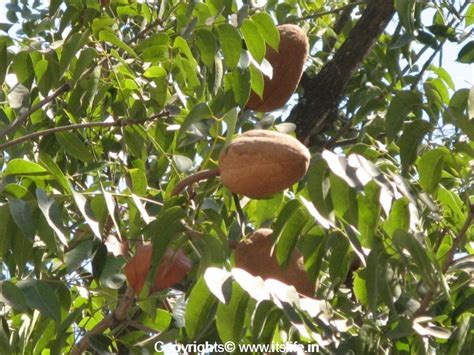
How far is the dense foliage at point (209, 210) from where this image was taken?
1742 mm

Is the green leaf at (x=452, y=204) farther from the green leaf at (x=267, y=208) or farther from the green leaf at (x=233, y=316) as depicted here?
the green leaf at (x=233, y=316)

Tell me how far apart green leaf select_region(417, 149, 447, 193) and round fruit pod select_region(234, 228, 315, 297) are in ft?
0.87

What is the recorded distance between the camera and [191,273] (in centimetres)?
220

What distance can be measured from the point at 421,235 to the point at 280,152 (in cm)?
26

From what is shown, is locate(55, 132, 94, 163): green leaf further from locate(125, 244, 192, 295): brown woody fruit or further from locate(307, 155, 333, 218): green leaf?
locate(307, 155, 333, 218): green leaf

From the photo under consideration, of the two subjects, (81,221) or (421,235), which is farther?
(81,221)

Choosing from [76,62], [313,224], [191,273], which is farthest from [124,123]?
[313,224]

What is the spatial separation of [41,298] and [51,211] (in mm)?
142

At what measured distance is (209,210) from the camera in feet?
6.43

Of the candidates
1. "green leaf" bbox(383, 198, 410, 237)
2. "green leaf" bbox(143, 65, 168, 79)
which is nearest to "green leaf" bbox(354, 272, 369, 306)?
"green leaf" bbox(383, 198, 410, 237)

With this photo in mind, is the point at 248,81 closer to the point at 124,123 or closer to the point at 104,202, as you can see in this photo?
the point at 124,123

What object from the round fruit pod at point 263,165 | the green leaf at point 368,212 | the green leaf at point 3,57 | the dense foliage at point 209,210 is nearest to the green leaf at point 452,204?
the dense foliage at point 209,210

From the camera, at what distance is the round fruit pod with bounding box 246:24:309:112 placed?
241cm

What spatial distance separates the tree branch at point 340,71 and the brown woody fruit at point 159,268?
1013mm
